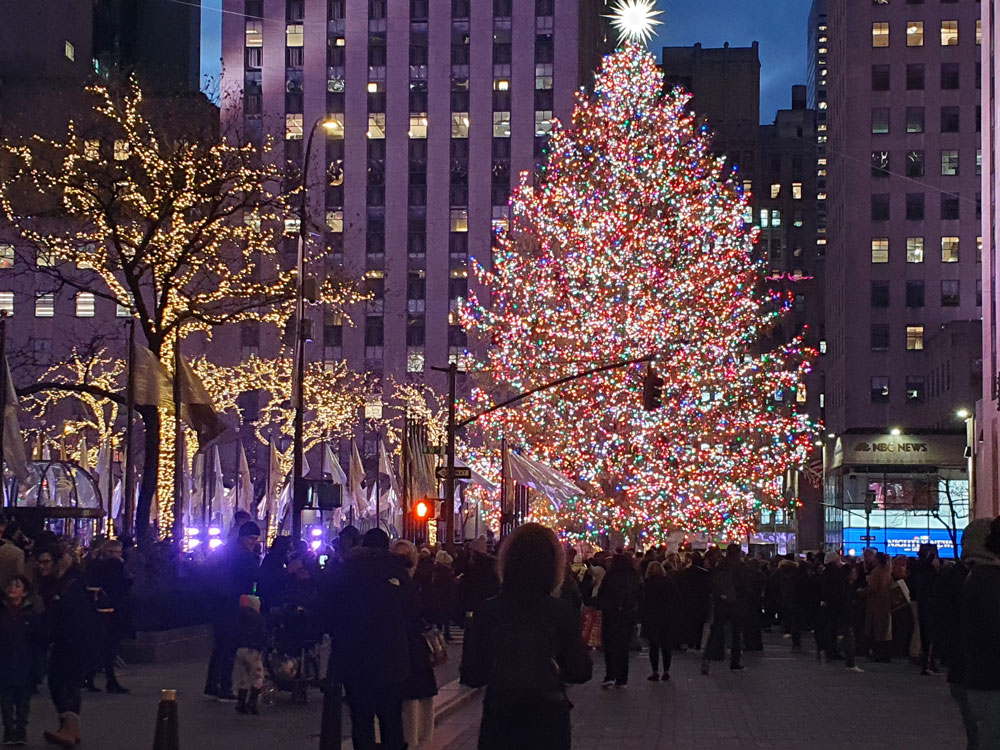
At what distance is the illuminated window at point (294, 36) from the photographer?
358ft

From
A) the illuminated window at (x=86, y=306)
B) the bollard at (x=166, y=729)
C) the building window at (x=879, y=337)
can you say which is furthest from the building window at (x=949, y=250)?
the bollard at (x=166, y=729)

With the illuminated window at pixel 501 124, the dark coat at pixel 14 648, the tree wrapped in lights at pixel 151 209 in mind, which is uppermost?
the illuminated window at pixel 501 124

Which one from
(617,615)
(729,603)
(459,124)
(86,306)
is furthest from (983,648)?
(459,124)

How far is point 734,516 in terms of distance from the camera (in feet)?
162

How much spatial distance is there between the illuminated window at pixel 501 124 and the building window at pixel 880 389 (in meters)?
28.6

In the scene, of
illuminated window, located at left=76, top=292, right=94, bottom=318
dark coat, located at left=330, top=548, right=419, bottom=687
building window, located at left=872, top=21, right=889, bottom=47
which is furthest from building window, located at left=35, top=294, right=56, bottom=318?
dark coat, located at left=330, top=548, right=419, bottom=687

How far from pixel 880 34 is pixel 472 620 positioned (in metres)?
105

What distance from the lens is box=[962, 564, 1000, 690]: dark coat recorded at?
8.23 metres

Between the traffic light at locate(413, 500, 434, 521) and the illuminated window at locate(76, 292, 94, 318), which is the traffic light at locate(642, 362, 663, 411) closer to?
the traffic light at locate(413, 500, 434, 521)

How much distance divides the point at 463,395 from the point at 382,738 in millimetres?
84190

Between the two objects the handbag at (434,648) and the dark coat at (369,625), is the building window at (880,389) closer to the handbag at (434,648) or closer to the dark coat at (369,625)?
the handbag at (434,648)

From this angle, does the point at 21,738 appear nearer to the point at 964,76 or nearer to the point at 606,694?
the point at 606,694

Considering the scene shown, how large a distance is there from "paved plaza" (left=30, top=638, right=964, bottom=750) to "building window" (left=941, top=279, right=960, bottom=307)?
86.2m

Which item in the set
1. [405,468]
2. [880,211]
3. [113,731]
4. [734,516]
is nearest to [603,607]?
[113,731]
